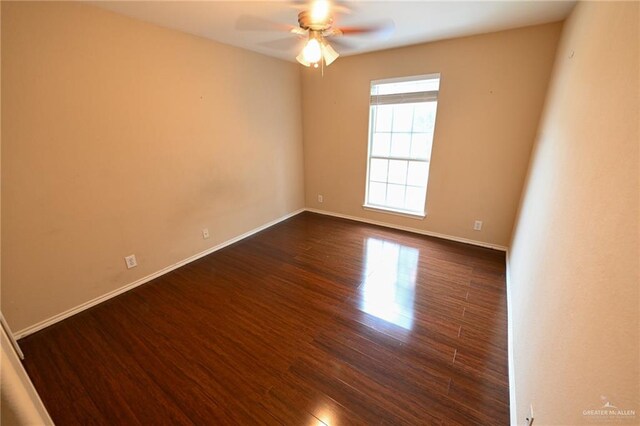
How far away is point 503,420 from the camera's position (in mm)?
1316

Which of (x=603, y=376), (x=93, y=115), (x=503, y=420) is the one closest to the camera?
(x=603, y=376)

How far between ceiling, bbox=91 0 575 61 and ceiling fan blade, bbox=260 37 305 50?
2cm

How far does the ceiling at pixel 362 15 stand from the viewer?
1.89 m

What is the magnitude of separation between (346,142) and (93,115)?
2852 millimetres

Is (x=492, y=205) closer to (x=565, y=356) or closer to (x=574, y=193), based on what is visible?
(x=574, y=193)

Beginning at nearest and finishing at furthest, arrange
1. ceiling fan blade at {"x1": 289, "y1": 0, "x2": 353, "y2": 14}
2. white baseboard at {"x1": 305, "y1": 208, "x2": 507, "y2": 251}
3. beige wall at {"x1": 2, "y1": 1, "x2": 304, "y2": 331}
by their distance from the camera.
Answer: beige wall at {"x1": 2, "y1": 1, "x2": 304, "y2": 331}, ceiling fan blade at {"x1": 289, "y1": 0, "x2": 353, "y2": 14}, white baseboard at {"x1": 305, "y1": 208, "x2": 507, "y2": 251}

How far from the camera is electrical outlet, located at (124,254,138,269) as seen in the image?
237 centimetres

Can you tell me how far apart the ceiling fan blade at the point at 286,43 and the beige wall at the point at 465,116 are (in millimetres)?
831

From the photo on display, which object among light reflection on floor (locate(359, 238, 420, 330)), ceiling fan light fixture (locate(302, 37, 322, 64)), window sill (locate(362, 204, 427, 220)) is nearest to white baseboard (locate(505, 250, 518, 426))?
light reflection on floor (locate(359, 238, 420, 330))

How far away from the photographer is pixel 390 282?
247 cm

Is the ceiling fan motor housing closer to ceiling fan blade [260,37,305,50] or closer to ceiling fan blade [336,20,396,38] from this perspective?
ceiling fan blade [336,20,396,38]

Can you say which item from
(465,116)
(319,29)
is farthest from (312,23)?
(465,116)

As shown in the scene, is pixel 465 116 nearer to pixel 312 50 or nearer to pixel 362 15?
pixel 362 15

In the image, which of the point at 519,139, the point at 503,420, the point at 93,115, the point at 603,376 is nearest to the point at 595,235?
the point at 603,376
